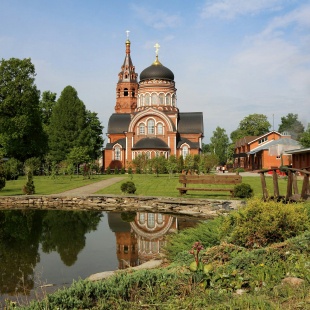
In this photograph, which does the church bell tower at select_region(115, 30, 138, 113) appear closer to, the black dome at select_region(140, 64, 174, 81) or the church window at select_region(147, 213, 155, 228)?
the black dome at select_region(140, 64, 174, 81)

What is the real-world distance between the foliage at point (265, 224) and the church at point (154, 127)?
38.8 metres

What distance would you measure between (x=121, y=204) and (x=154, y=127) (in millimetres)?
34626

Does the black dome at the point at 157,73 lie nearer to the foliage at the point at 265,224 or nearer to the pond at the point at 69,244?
the pond at the point at 69,244

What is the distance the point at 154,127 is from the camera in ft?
161

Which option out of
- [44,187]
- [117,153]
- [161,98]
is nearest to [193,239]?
[44,187]

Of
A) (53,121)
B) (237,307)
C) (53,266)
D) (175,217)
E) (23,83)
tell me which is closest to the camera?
(237,307)

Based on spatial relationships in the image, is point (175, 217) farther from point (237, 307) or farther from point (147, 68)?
point (147, 68)

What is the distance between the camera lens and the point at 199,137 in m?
52.2

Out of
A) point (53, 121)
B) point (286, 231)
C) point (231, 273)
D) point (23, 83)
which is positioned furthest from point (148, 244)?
point (53, 121)

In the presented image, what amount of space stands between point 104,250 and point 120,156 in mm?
42174

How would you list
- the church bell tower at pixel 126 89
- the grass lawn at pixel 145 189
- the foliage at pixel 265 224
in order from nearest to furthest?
the foliage at pixel 265 224, the grass lawn at pixel 145 189, the church bell tower at pixel 126 89

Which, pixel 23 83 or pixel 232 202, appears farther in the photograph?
pixel 23 83

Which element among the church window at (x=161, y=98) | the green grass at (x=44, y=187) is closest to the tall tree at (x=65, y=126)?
the church window at (x=161, y=98)

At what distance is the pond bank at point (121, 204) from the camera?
516 inches
